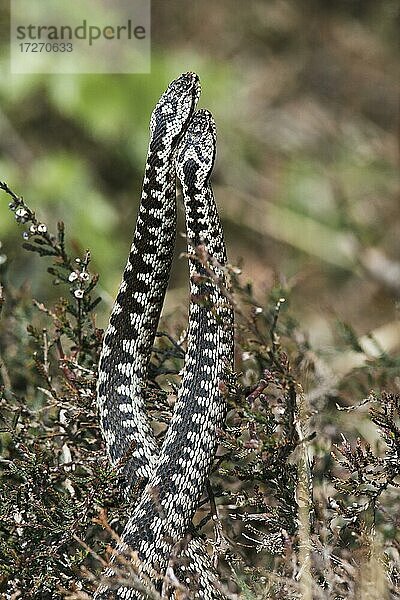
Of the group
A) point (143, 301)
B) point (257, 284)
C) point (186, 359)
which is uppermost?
point (257, 284)

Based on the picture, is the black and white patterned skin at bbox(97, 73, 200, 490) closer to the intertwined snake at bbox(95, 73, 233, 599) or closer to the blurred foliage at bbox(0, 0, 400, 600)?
the intertwined snake at bbox(95, 73, 233, 599)

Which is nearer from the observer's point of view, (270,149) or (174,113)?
(174,113)

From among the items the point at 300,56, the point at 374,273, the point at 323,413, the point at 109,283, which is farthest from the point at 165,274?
the point at 300,56

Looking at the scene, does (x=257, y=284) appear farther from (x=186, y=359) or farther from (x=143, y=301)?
(x=186, y=359)

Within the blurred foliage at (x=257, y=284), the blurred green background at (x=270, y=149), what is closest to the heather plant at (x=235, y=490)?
the blurred foliage at (x=257, y=284)

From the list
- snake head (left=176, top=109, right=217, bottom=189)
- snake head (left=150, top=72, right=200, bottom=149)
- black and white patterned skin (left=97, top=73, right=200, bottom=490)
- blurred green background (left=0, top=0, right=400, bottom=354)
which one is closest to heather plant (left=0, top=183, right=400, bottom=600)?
black and white patterned skin (left=97, top=73, right=200, bottom=490)

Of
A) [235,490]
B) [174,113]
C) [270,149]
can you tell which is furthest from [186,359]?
[270,149]
